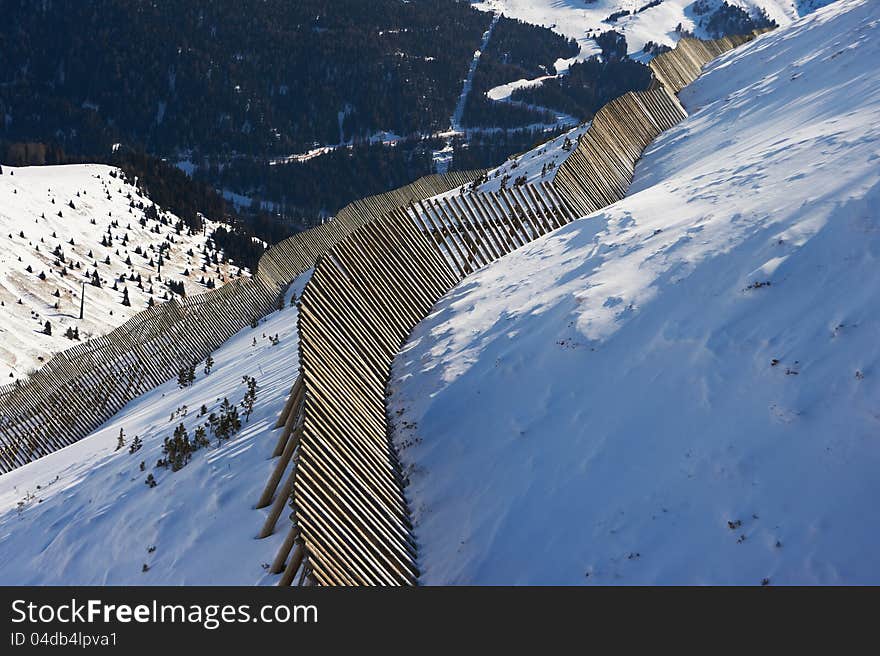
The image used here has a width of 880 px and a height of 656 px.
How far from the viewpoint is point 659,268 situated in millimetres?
8312

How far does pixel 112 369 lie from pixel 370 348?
7.88 meters

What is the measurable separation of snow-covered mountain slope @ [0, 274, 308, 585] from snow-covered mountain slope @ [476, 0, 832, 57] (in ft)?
341

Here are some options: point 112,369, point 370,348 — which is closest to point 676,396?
point 370,348

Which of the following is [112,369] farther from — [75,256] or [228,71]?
[228,71]

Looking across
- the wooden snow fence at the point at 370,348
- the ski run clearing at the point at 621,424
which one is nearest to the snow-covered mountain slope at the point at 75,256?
the ski run clearing at the point at 621,424

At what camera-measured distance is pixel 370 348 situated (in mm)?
9375

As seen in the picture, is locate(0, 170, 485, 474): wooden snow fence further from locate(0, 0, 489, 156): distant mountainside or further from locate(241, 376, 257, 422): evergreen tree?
locate(0, 0, 489, 156): distant mountainside

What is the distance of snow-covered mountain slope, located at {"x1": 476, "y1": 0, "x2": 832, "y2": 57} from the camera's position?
10975 cm

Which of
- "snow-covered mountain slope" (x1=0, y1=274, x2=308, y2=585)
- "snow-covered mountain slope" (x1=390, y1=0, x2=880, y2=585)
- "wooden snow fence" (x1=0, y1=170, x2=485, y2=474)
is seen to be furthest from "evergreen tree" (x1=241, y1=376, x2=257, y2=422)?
"wooden snow fence" (x1=0, y1=170, x2=485, y2=474)

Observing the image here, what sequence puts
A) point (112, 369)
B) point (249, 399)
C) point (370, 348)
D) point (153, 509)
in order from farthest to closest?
1. point (112, 369)
2. point (370, 348)
3. point (249, 399)
4. point (153, 509)

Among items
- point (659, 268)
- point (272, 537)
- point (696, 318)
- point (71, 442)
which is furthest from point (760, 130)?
point (71, 442)

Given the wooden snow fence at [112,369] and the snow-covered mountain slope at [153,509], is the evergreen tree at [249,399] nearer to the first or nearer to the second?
the snow-covered mountain slope at [153,509]
